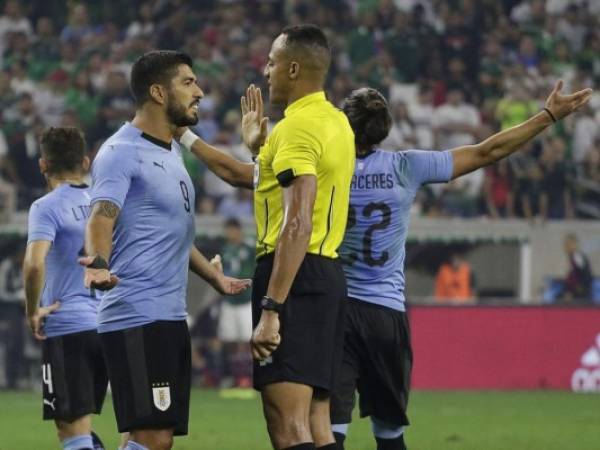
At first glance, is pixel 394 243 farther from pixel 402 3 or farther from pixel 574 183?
pixel 402 3

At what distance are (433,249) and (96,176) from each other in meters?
12.7

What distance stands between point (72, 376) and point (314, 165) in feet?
8.91

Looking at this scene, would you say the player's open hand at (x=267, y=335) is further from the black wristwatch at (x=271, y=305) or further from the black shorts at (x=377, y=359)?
the black shorts at (x=377, y=359)

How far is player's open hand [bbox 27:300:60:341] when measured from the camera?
780cm

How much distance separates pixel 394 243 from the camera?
24.2ft

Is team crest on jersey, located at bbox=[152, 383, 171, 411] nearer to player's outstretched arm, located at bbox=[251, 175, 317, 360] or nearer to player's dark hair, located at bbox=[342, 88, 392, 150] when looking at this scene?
player's outstretched arm, located at bbox=[251, 175, 317, 360]

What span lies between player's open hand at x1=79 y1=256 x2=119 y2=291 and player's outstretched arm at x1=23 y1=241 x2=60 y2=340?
2012 mm

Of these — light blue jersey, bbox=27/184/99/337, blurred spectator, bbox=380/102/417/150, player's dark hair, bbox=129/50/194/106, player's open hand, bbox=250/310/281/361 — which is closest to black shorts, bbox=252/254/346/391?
player's open hand, bbox=250/310/281/361

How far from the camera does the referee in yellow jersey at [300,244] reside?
5.70 metres

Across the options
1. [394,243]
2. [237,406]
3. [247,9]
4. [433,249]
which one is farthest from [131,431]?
[247,9]

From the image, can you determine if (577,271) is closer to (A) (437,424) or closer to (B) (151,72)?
(A) (437,424)

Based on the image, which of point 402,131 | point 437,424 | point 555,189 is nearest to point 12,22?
point 402,131

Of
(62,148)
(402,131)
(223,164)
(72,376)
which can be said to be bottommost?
(72,376)

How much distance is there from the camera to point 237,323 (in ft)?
56.2
